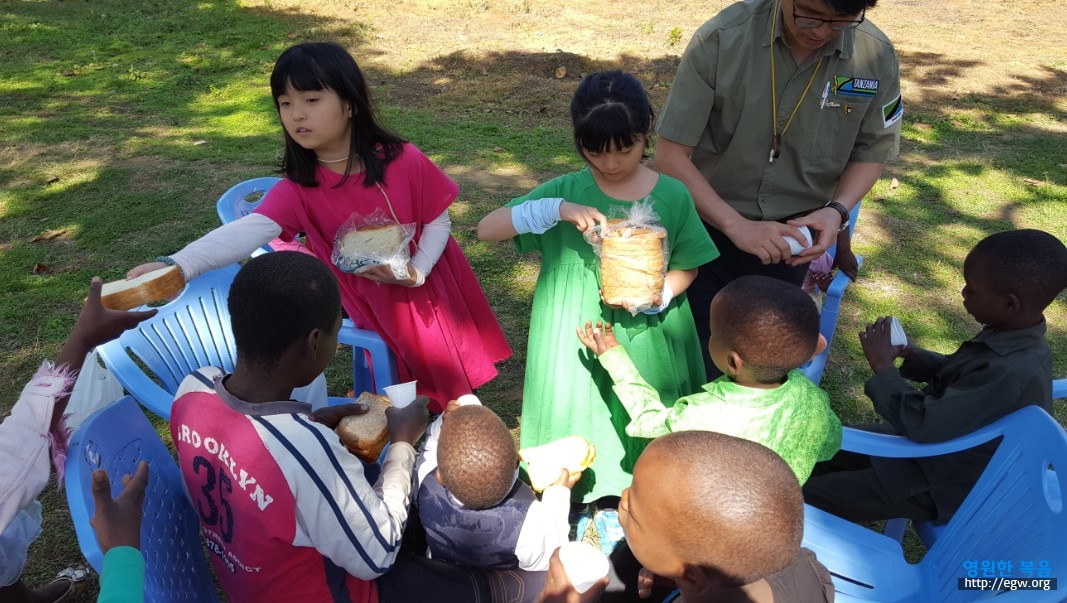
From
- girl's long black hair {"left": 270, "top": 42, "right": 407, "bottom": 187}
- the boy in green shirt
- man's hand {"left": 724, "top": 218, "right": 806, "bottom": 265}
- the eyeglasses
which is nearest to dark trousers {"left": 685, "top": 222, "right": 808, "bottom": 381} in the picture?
man's hand {"left": 724, "top": 218, "right": 806, "bottom": 265}

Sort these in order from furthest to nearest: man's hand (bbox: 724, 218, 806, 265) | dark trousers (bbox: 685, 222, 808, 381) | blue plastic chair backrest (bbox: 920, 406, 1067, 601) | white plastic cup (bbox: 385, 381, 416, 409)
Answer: dark trousers (bbox: 685, 222, 808, 381)
man's hand (bbox: 724, 218, 806, 265)
white plastic cup (bbox: 385, 381, 416, 409)
blue plastic chair backrest (bbox: 920, 406, 1067, 601)

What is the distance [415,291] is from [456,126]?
467 centimetres

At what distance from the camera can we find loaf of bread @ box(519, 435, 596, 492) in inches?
91.4

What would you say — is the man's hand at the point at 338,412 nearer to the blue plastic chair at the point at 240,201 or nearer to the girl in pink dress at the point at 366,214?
the girl in pink dress at the point at 366,214

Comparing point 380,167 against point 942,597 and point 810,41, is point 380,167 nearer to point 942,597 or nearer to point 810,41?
point 810,41

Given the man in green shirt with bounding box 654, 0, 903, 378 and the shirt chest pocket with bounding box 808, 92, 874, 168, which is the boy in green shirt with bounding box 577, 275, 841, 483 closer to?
the man in green shirt with bounding box 654, 0, 903, 378

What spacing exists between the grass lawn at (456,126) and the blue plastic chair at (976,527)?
4.55 feet

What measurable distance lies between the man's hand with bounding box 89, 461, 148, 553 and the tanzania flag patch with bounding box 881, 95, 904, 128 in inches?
112

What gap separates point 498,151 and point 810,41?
4.18 meters

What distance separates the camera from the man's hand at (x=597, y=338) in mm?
2281

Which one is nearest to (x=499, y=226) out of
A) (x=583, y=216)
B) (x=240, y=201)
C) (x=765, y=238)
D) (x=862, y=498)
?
(x=583, y=216)

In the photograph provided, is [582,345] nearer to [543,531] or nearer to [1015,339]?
[543,531]

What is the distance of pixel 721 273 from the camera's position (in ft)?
10.4

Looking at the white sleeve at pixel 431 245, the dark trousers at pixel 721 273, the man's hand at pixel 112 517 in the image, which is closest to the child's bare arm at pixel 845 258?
the dark trousers at pixel 721 273
